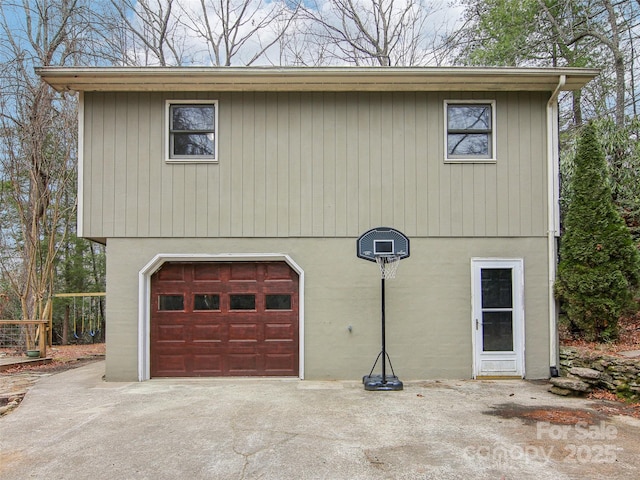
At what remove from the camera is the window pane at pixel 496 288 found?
22.0ft

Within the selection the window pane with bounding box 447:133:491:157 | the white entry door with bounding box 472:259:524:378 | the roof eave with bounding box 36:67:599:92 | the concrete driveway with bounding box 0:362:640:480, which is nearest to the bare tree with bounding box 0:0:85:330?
the roof eave with bounding box 36:67:599:92

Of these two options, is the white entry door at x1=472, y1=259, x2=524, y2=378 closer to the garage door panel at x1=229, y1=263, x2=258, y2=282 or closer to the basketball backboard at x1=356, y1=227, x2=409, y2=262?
the basketball backboard at x1=356, y1=227, x2=409, y2=262

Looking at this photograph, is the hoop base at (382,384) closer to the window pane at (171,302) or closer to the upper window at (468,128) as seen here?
the window pane at (171,302)

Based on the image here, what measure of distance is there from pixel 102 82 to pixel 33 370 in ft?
18.6

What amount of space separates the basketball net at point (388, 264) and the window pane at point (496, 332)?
1.62 m

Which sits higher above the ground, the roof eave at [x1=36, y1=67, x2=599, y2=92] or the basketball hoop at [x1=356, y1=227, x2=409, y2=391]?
the roof eave at [x1=36, y1=67, x2=599, y2=92]

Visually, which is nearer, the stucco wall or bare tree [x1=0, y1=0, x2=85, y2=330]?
the stucco wall

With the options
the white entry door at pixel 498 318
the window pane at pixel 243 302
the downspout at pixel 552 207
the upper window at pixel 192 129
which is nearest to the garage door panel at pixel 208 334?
the window pane at pixel 243 302

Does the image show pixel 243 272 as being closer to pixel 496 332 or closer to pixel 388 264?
pixel 388 264

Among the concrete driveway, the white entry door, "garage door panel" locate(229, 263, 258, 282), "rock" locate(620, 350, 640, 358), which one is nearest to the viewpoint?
the concrete driveway

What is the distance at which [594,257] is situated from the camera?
6367 mm

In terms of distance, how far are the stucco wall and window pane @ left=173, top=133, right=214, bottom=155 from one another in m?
1.46

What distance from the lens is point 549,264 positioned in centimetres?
671

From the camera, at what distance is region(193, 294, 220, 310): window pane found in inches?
271
